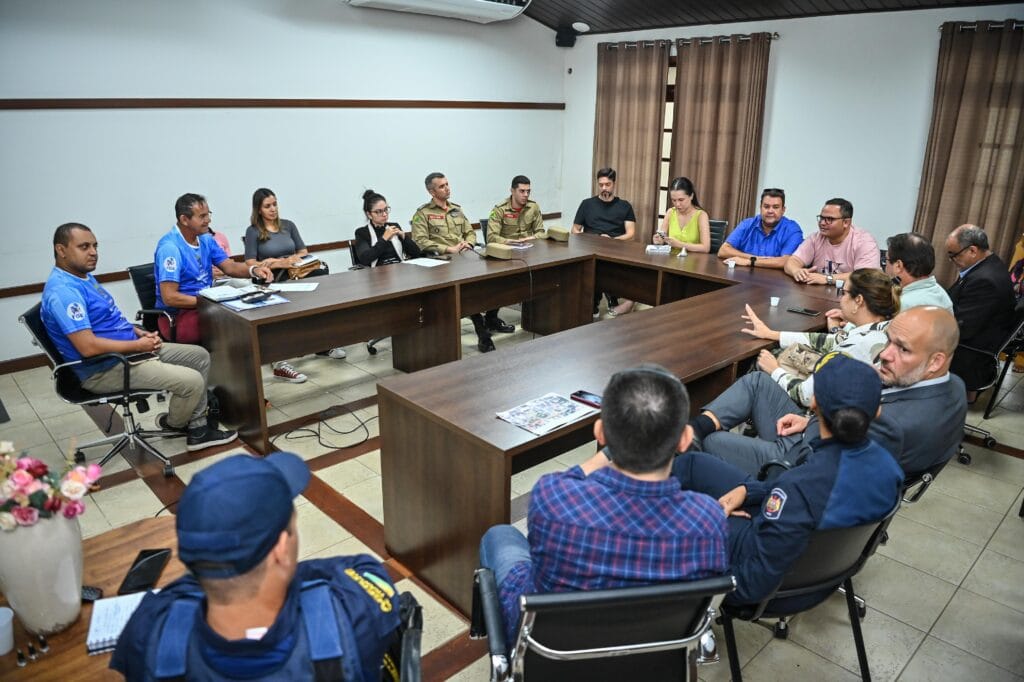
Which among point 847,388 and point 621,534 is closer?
point 621,534

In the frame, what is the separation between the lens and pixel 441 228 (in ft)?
16.5

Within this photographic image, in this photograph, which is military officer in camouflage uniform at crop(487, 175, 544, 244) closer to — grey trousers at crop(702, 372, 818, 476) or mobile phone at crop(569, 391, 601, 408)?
grey trousers at crop(702, 372, 818, 476)

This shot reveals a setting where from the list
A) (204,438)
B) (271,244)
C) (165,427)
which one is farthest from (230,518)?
(271,244)

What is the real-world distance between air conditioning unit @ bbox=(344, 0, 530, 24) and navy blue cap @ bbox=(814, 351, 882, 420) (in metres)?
5.20

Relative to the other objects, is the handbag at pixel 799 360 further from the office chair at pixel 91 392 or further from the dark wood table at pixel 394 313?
the office chair at pixel 91 392

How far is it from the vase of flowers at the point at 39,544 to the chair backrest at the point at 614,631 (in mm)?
952

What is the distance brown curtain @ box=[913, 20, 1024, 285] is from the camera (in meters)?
4.82

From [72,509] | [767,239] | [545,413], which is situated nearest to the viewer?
[72,509]

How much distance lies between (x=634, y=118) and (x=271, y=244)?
4079 mm

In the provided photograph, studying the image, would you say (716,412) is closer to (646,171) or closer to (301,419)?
(301,419)

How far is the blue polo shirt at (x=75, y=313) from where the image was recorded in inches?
115

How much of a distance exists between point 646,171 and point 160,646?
21.8ft

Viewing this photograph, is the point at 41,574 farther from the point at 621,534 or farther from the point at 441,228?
the point at 441,228

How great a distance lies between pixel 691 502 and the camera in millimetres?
1345
